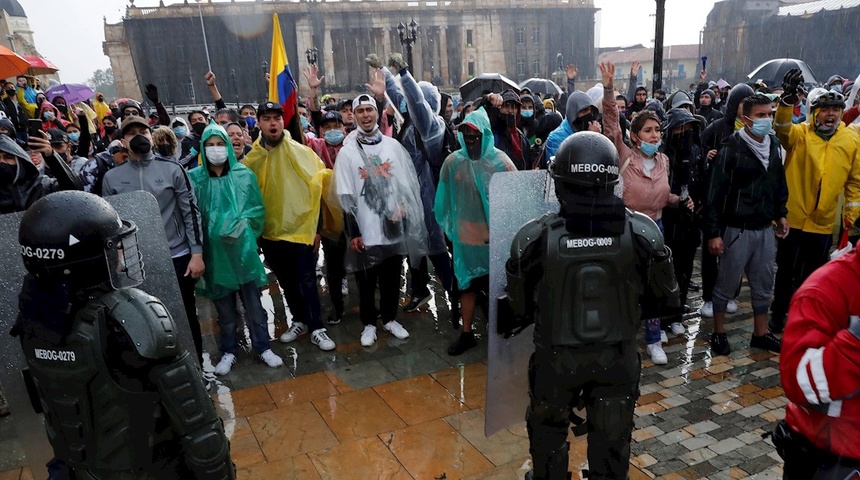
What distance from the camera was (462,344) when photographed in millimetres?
4918

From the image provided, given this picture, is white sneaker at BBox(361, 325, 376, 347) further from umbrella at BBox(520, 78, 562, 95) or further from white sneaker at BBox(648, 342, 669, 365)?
umbrella at BBox(520, 78, 562, 95)

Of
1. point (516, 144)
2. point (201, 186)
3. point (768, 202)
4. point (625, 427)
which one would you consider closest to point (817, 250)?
point (768, 202)

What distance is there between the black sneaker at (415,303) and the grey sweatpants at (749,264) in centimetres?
271

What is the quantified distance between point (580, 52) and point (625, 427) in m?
69.2

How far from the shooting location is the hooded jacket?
15.2ft

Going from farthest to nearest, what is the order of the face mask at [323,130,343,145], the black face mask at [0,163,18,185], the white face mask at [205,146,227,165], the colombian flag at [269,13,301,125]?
1. the face mask at [323,130,343,145]
2. the colombian flag at [269,13,301,125]
3. the white face mask at [205,146,227,165]
4. the black face mask at [0,163,18,185]

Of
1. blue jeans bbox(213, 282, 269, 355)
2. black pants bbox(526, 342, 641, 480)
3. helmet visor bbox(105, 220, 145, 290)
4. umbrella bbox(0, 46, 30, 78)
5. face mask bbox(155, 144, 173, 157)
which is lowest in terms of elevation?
blue jeans bbox(213, 282, 269, 355)

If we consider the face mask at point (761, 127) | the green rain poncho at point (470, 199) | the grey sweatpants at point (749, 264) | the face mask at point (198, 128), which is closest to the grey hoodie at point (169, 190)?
the green rain poncho at point (470, 199)

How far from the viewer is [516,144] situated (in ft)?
18.4

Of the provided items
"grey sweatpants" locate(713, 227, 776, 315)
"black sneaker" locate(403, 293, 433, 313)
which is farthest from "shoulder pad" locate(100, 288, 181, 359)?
"grey sweatpants" locate(713, 227, 776, 315)

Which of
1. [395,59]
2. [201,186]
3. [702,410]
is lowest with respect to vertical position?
[702,410]

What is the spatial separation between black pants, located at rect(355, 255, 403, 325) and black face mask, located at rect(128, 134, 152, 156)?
2.00 meters

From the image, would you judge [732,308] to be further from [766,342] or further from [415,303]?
[415,303]

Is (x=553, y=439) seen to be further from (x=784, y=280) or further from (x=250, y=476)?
(x=784, y=280)
